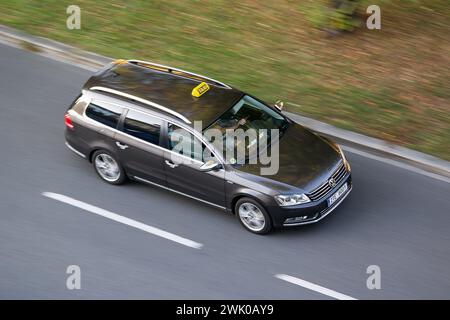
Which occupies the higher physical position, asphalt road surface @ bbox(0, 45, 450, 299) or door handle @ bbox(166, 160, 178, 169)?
door handle @ bbox(166, 160, 178, 169)

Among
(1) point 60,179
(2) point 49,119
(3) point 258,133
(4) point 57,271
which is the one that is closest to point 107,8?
(2) point 49,119

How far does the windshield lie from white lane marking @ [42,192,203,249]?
1.35m

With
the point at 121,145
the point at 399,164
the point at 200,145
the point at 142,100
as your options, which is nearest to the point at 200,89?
the point at 142,100

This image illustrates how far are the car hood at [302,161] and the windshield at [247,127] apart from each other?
20 centimetres

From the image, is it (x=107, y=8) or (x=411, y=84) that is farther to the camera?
(x=107, y=8)

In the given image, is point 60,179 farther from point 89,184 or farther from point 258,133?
point 258,133

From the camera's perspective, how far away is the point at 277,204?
33.8 feet

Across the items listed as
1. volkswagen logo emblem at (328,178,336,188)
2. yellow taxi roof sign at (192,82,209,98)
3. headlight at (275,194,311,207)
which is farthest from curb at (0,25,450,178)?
headlight at (275,194,311,207)

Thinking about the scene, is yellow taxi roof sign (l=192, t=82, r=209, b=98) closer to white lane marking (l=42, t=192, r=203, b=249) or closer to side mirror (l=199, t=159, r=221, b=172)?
side mirror (l=199, t=159, r=221, b=172)

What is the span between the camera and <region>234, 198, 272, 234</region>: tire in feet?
34.3

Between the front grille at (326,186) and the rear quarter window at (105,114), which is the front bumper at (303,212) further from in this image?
the rear quarter window at (105,114)

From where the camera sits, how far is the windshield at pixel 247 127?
34.9 feet

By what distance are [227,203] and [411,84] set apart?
16.3 feet
